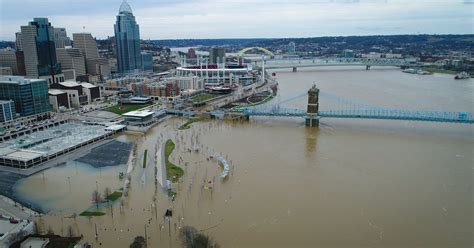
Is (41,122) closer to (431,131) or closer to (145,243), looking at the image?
(145,243)

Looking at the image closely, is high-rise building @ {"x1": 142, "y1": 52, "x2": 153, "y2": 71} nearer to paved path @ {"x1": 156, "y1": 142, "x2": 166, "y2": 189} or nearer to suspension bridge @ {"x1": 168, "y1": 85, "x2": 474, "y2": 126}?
suspension bridge @ {"x1": 168, "y1": 85, "x2": 474, "y2": 126}

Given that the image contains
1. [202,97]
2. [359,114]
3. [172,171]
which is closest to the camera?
[172,171]

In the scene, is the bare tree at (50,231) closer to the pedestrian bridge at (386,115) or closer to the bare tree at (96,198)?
the bare tree at (96,198)

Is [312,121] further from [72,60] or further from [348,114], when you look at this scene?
[72,60]

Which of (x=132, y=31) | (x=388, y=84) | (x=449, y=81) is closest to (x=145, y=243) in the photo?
(x=388, y=84)

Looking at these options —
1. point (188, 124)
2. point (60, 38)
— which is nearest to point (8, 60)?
point (60, 38)

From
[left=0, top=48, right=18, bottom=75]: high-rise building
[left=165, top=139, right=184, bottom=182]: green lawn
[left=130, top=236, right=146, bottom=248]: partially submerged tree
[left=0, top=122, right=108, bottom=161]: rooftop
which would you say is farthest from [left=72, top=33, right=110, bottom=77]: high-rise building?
[left=130, top=236, right=146, bottom=248]: partially submerged tree
